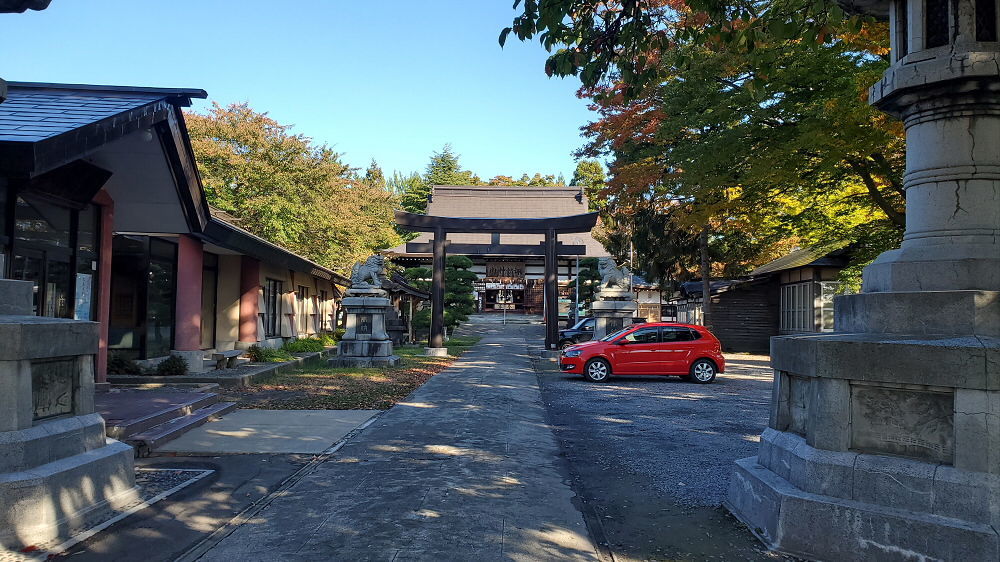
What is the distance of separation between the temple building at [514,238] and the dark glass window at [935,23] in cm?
3503

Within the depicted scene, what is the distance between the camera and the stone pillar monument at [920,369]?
11.4 feet

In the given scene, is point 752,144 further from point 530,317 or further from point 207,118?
point 530,317

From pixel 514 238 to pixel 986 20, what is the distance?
3672 cm

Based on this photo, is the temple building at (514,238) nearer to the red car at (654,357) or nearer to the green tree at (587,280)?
the green tree at (587,280)

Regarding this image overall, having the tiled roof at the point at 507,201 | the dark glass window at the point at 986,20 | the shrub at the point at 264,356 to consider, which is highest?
the tiled roof at the point at 507,201

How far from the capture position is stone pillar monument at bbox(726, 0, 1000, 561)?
137 inches

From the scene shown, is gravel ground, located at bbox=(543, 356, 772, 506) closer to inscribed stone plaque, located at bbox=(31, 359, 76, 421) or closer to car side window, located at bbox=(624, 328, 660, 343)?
car side window, located at bbox=(624, 328, 660, 343)

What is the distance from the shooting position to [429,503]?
4969 millimetres

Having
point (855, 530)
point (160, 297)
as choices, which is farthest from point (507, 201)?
point (855, 530)

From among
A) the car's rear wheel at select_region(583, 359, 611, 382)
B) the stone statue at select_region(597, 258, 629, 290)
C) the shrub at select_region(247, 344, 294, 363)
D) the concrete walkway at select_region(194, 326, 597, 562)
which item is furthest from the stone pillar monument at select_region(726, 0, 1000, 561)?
the stone statue at select_region(597, 258, 629, 290)

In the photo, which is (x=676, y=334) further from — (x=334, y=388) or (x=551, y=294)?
(x=334, y=388)

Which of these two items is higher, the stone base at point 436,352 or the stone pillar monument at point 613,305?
the stone pillar monument at point 613,305

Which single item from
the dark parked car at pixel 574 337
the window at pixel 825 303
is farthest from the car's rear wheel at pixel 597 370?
the window at pixel 825 303

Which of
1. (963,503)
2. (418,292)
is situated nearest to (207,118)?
(418,292)
